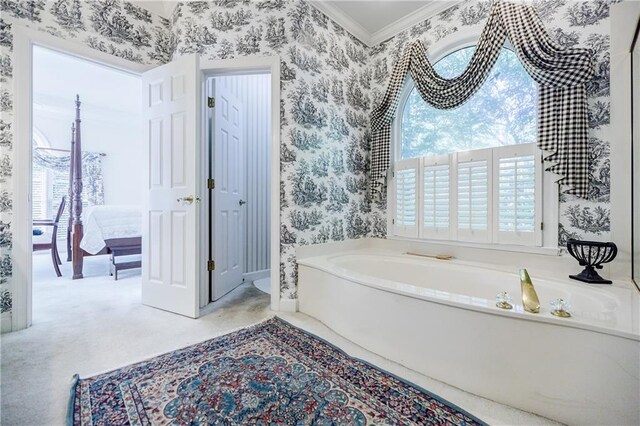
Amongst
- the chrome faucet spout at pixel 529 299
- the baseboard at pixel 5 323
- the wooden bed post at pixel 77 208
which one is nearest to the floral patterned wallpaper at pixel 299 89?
the chrome faucet spout at pixel 529 299

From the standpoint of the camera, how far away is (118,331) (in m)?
1.94

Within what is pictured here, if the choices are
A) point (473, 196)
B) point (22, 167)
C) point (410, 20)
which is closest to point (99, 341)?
point (22, 167)

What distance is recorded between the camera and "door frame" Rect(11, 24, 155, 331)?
1.92m

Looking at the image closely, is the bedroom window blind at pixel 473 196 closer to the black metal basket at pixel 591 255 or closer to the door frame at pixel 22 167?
the black metal basket at pixel 591 255

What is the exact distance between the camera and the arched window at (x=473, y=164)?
2.02 m

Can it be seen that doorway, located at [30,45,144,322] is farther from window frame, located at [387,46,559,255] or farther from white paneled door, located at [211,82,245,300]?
window frame, located at [387,46,559,255]

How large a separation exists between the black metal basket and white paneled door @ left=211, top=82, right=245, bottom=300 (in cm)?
269

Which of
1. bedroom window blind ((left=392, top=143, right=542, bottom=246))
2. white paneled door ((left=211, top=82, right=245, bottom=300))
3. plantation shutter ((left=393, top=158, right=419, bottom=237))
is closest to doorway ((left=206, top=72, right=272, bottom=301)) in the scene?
white paneled door ((left=211, top=82, right=245, bottom=300))

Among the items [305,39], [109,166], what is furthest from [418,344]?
[109,166]

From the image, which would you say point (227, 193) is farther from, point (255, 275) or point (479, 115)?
point (479, 115)

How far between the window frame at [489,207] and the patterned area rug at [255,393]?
4.39ft

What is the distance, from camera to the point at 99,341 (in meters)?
1.80

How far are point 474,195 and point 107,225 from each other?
4096 mm

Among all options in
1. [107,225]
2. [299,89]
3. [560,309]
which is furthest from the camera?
[107,225]
